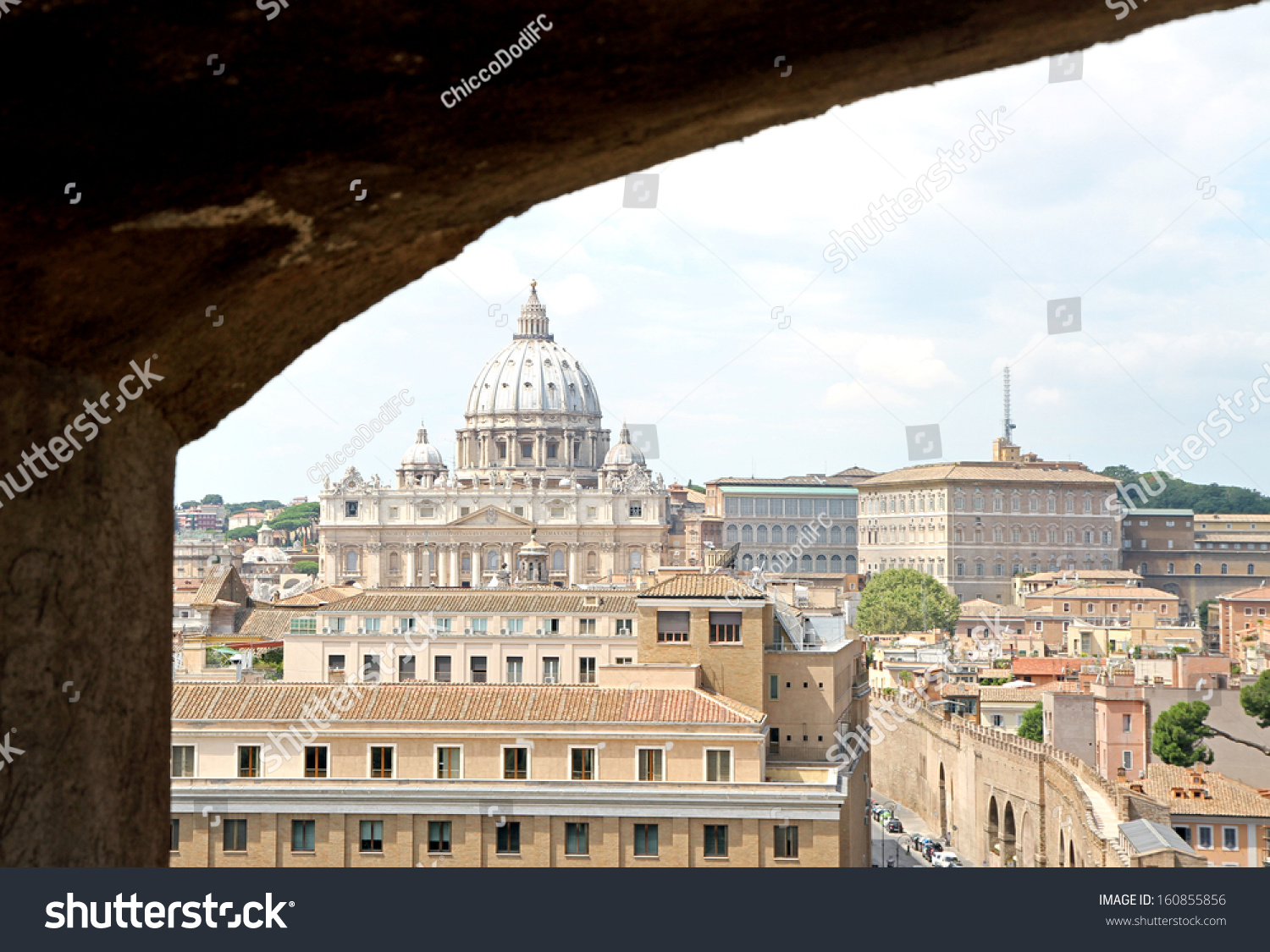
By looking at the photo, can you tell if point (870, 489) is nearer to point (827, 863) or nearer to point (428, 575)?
point (428, 575)

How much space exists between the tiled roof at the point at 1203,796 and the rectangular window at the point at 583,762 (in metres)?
13.6

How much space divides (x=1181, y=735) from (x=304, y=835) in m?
24.6

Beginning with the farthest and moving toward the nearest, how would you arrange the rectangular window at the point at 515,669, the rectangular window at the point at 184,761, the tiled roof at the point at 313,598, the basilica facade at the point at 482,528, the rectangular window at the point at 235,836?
the basilica facade at the point at 482,528, the tiled roof at the point at 313,598, the rectangular window at the point at 515,669, the rectangular window at the point at 184,761, the rectangular window at the point at 235,836

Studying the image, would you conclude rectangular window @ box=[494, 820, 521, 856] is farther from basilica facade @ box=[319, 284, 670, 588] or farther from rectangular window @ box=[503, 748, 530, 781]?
basilica facade @ box=[319, 284, 670, 588]

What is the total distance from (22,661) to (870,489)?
106 meters

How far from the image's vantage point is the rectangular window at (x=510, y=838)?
16.4m

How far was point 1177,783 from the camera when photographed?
28.0 m

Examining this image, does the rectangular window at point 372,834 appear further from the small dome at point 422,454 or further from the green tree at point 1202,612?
the small dome at point 422,454

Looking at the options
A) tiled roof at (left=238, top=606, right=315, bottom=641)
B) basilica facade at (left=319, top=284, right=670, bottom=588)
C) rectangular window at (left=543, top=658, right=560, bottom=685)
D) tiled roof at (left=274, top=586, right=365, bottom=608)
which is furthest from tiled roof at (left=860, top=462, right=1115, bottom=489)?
rectangular window at (left=543, top=658, right=560, bottom=685)

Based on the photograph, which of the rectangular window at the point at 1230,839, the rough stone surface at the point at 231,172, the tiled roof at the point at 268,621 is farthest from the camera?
the tiled roof at the point at 268,621

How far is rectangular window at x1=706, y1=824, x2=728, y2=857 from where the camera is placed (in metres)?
16.4

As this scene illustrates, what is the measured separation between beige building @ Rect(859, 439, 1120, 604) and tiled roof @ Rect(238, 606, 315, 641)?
6030cm

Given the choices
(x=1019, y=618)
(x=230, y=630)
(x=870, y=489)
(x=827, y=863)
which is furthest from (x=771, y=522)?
(x=827, y=863)

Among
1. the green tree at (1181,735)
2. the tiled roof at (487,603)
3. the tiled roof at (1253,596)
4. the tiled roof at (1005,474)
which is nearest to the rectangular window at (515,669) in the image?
the tiled roof at (487,603)
